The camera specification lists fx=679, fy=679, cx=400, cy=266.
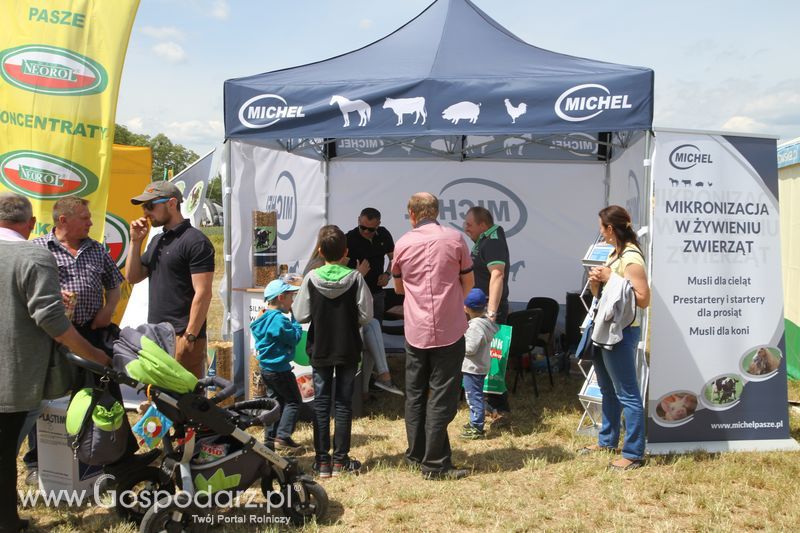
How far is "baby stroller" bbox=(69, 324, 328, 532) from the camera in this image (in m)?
2.75

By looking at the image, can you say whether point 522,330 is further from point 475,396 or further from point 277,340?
point 277,340

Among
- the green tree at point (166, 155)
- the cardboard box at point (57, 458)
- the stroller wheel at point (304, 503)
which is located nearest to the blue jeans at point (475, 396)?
the stroller wheel at point (304, 503)

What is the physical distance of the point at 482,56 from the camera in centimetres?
516

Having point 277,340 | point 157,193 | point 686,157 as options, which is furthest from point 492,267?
point 157,193

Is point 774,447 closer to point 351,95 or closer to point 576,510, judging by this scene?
point 576,510

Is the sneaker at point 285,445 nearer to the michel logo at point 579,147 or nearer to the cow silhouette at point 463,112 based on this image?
the cow silhouette at point 463,112

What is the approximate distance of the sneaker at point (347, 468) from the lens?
12.5ft

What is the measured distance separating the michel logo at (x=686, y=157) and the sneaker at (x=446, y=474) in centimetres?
225

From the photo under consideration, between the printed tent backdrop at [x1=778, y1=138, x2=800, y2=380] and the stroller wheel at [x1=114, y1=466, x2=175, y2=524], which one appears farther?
the printed tent backdrop at [x1=778, y1=138, x2=800, y2=380]

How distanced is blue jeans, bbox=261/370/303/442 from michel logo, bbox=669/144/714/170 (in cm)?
271

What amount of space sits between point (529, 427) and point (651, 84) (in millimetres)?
2477

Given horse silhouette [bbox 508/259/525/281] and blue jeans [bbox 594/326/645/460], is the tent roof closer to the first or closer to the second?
blue jeans [bbox 594/326/645/460]

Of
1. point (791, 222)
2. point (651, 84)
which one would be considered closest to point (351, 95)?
point (651, 84)

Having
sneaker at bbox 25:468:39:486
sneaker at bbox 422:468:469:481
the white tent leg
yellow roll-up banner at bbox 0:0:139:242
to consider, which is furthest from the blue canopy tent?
sneaker at bbox 25:468:39:486
